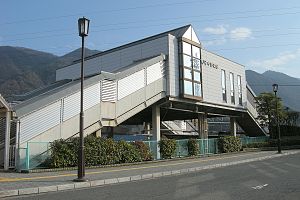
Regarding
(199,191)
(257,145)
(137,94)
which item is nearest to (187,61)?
(137,94)

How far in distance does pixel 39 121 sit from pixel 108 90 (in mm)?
6443

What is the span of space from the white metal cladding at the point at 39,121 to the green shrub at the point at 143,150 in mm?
5529

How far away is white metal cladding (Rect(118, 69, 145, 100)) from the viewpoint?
26.7 metres

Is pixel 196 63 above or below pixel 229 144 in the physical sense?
above

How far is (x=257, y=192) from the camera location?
11.4 metres

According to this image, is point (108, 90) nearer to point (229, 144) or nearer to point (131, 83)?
point (131, 83)

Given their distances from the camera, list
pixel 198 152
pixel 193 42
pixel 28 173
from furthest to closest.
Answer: pixel 193 42
pixel 198 152
pixel 28 173

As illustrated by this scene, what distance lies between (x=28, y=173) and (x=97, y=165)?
13.7ft

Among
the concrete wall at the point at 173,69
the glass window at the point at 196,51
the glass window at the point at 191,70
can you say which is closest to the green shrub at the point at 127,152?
the concrete wall at the point at 173,69

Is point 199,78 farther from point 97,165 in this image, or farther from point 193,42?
point 97,165

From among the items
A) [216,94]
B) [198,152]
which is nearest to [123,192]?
[198,152]

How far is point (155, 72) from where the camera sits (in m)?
30.3

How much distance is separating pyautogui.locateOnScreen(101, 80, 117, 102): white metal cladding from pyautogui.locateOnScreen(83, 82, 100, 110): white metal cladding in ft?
1.52

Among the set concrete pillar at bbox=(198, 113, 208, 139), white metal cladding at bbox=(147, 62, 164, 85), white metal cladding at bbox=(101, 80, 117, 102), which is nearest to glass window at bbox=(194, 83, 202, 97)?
white metal cladding at bbox=(147, 62, 164, 85)
